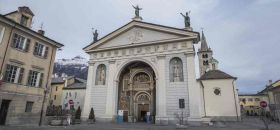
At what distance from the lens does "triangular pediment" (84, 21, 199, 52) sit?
25.5 metres

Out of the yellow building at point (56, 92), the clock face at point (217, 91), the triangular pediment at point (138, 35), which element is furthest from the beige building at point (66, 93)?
the clock face at point (217, 91)

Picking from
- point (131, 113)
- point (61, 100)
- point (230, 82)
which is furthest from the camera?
point (61, 100)

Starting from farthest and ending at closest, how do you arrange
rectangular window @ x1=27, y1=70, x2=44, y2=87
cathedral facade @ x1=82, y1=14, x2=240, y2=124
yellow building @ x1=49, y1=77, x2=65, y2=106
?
yellow building @ x1=49, y1=77, x2=65, y2=106 < cathedral facade @ x1=82, y1=14, x2=240, y2=124 < rectangular window @ x1=27, y1=70, x2=44, y2=87

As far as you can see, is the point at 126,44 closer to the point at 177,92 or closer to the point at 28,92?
the point at 177,92

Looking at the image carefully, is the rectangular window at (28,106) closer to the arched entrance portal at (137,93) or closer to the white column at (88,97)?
the white column at (88,97)

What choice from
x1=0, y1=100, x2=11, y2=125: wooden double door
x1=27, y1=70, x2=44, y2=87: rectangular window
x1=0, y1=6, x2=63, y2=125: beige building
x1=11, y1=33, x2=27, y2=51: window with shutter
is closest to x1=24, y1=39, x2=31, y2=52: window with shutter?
x1=0, y1=6, x2=63, y2=125: beige building

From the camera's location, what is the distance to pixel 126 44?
28.1 m

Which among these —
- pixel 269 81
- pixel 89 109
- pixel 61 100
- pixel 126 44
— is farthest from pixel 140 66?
pixel 269 81

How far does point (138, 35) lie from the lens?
27.9 metres

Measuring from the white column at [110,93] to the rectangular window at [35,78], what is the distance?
9.50m

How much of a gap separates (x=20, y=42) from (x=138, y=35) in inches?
588

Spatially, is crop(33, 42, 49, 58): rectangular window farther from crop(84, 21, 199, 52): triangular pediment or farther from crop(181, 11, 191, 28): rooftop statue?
crop(181, 11, 191, 28): rooftop statue

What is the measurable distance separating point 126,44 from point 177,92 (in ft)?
33.8

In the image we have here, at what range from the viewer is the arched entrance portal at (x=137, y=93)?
2723 cm
